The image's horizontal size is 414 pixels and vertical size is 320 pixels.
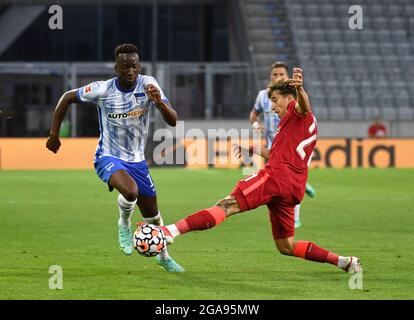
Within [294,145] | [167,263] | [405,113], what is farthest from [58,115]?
[405,113]

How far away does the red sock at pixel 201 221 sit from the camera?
33.1 feet

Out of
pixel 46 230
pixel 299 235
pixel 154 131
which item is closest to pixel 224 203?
pixel 299 235

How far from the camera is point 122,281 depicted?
10.7 m

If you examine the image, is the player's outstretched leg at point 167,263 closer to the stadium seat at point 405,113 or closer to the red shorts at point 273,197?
the red shorts at point 273,197

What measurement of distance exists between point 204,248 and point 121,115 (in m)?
2.71

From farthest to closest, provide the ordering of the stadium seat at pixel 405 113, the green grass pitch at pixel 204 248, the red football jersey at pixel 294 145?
1. the stadium seat at pixel 405 113
2. the red football jersey at pixel 294 145
3. the green grass pitch at pixel 204 248

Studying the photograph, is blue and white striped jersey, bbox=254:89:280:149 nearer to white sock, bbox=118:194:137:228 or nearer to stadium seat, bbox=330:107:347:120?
white sock, bbox=118:194:137:228

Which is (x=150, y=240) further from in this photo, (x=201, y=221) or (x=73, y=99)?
(x=73, y=99)

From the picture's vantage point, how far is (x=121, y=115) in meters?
11.9

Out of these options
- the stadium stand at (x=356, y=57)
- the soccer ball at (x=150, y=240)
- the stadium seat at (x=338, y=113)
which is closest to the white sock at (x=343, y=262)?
the soccer ball at (x=150, y=240)

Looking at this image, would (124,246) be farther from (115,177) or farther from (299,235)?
(299,235)

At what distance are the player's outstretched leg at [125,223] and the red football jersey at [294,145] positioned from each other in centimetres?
193

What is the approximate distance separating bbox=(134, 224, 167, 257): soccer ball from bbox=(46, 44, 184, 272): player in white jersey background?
5.70ft

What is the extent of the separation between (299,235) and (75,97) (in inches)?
186
